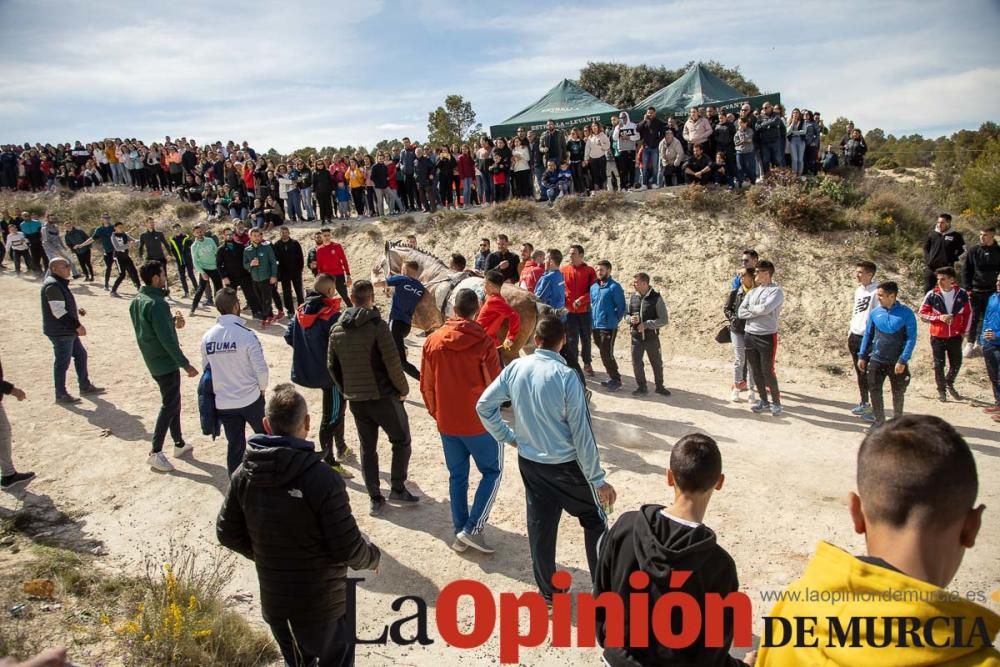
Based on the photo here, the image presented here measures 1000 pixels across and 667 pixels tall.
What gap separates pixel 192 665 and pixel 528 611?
84.5 inches

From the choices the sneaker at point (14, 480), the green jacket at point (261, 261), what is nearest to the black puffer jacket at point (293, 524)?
the sneaker at point (14, 480)

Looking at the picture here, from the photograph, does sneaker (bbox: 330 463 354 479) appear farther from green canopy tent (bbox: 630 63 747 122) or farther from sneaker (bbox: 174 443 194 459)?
green canopy tent (bbox: 630 63 747 122)

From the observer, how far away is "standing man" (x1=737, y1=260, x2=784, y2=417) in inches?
315

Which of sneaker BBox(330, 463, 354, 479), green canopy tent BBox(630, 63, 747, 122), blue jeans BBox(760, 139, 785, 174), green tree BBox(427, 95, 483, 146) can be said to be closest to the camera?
sneaker BBox(330, 463, 354, 479)

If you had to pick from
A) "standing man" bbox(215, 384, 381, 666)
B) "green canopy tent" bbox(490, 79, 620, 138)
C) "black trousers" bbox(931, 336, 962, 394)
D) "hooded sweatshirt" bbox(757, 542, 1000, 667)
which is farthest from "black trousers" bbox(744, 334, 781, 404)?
"green canopy tent" bbox(490, 79, 620, 138)

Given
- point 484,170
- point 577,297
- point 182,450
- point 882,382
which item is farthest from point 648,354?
point 484,170

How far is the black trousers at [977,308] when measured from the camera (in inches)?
393

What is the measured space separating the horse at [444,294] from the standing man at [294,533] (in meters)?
4.71

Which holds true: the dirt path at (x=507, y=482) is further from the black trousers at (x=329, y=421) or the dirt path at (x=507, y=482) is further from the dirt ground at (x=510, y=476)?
the black trousers at (x=329, y=421)

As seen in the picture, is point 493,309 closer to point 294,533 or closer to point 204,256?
point 294,533

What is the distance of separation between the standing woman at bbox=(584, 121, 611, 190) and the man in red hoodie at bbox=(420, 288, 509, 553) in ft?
39.6

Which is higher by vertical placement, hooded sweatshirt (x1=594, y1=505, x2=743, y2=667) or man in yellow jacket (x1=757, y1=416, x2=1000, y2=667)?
man in yellow jacket (x1=757, y1=416, x2=1000, y2=667)

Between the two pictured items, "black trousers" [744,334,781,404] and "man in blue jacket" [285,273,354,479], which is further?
"black trousers" [744,334,781,404]

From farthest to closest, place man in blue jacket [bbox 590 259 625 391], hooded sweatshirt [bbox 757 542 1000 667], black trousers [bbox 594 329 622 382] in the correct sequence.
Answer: black trousers [bbox 594 329 622 382] → man in blue jacket [bbox 590 259 625 391] → hooded sweatshirt [bbox 757 542 1000 667]
